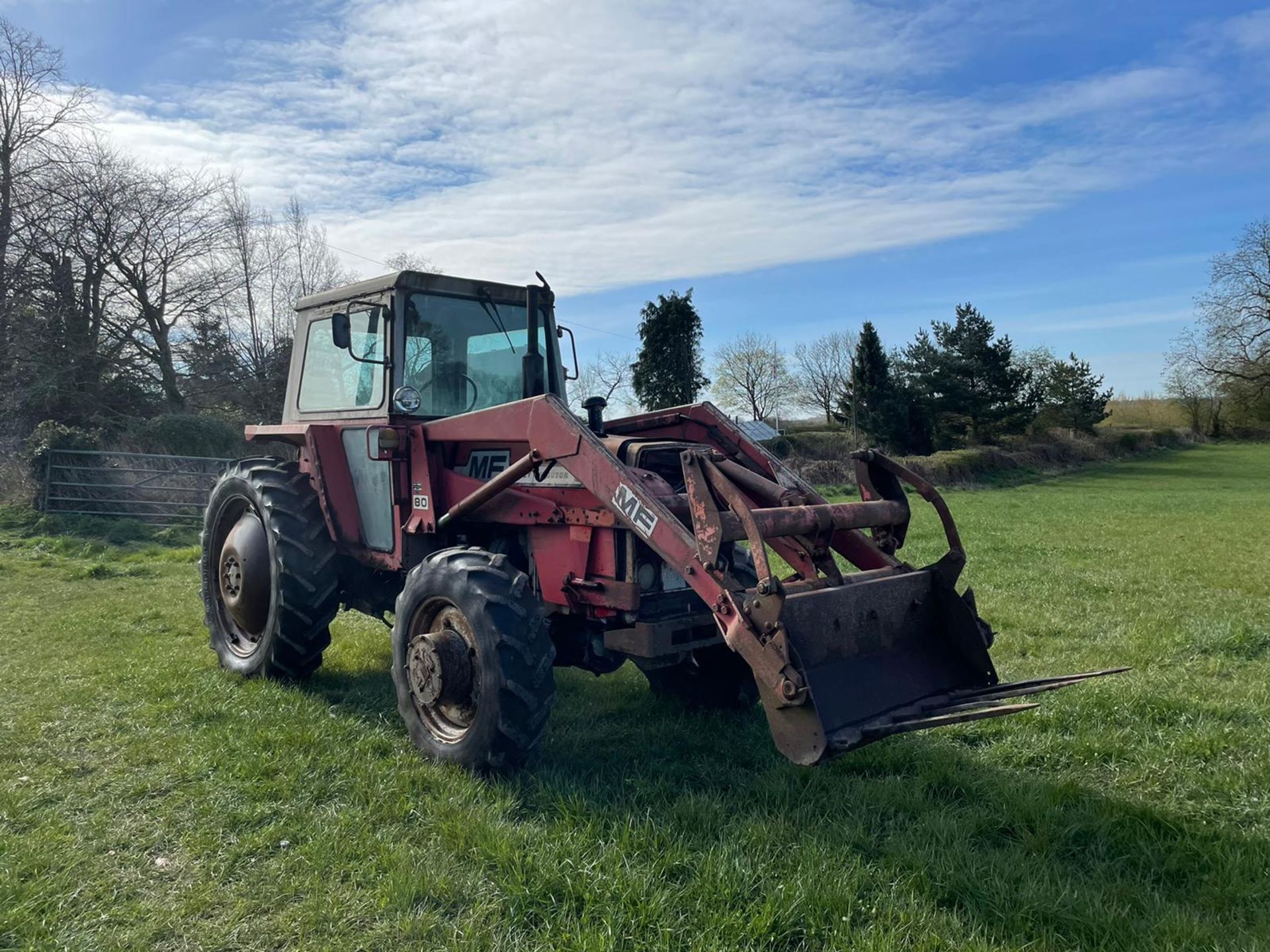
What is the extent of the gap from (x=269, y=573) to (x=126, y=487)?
13282 mm

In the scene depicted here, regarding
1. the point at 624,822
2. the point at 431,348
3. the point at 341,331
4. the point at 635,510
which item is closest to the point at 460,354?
Answer: the point at 431,348

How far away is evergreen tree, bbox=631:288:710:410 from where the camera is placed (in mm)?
33156

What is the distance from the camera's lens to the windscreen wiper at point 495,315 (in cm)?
614

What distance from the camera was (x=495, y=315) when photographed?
620 cm

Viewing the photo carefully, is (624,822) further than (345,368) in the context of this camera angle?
No

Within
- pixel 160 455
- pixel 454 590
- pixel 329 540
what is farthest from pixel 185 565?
pixel 454 590

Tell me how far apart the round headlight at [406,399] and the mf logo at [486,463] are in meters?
0.46

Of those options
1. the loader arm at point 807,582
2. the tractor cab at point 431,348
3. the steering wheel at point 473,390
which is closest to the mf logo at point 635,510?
the loader arm at point 807,582

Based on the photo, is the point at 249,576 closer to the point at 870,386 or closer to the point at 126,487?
the point at 126,487

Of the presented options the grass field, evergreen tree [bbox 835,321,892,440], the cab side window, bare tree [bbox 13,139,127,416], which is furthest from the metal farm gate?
evergreen tree [bbox 835,321,892,440]

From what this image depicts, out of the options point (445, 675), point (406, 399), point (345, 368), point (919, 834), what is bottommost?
point (919, 834)

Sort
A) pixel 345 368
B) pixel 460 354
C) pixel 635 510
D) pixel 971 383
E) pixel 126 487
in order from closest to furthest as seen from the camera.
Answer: pixel 635 510 < pixel 460 354 < pixel 345 368 < pixel 126 487 < pixel 971 383

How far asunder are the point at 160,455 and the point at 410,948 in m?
17.9

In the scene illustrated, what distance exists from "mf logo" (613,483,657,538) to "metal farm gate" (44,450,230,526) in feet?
51.2
